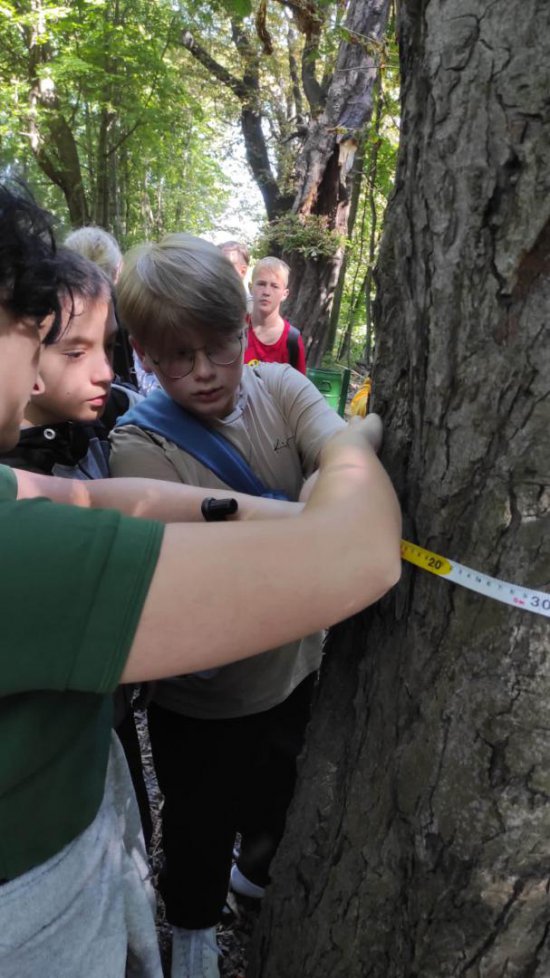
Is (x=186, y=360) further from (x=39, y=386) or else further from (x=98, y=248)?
(x=98, y=248)

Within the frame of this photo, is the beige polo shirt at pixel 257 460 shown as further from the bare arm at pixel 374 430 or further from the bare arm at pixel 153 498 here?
the bare arm at pixel 374 430

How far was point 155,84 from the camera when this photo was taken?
12.8m

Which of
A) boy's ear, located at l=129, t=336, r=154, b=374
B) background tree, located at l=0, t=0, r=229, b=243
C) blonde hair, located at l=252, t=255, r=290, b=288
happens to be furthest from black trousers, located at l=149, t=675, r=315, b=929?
background tree, located at l=0, t=0, r=229, b=243

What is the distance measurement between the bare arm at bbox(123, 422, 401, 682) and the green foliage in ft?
21.8

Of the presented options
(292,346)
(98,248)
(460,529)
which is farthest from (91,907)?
(292,346)

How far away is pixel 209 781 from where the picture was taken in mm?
1959

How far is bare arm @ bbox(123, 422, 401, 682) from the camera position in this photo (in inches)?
31.9

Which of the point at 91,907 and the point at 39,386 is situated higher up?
the point at 39,386

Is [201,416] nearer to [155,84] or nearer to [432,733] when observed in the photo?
[432,733]

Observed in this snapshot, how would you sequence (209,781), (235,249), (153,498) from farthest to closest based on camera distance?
(235,249)
(209,781)
(153,498)

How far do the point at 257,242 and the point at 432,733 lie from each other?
8.04 m

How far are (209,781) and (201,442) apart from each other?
3.26 feet

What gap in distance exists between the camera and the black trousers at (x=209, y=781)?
192cm

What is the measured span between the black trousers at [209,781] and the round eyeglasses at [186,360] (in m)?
0.96
